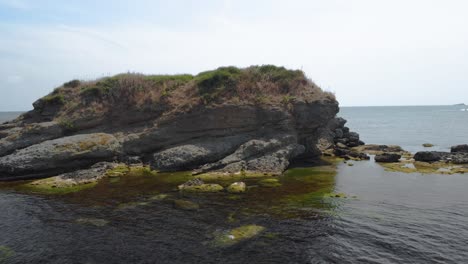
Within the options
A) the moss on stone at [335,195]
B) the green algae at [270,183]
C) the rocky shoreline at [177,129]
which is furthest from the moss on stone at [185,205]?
the moss on stone at [335,195]

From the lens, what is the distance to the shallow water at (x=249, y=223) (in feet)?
48.7

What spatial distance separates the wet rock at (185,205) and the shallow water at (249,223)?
0.49 metres

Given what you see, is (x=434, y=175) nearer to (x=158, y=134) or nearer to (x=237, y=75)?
(x=237, y=75)

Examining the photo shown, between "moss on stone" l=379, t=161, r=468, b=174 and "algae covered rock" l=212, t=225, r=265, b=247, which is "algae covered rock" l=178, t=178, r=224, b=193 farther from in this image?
"moss on stone" l=379, t=161, r=468, b=174

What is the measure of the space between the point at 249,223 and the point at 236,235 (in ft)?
6.05

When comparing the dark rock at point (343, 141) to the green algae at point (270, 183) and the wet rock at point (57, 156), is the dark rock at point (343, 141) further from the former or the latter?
the wet rock at point (57, 156)

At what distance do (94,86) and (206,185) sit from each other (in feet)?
78.3

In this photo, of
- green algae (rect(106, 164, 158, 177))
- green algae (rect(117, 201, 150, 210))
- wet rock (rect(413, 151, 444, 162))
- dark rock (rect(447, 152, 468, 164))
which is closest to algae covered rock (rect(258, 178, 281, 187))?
green algae (rect(117, 201, 150, 210))

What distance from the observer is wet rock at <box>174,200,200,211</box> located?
21344 mm

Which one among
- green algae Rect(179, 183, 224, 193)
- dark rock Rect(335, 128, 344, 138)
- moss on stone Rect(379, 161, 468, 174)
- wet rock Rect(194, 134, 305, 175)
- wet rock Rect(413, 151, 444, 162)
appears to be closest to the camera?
green algae Rect(179, 183, 224, 193)

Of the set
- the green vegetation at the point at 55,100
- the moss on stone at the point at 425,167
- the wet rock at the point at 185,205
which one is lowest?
the wet rock at the point at 185,205

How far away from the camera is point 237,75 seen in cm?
4059

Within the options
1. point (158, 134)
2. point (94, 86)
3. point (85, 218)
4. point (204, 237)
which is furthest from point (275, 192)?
point (94, 86)

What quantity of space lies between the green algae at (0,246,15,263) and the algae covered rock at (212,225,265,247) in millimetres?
9463
